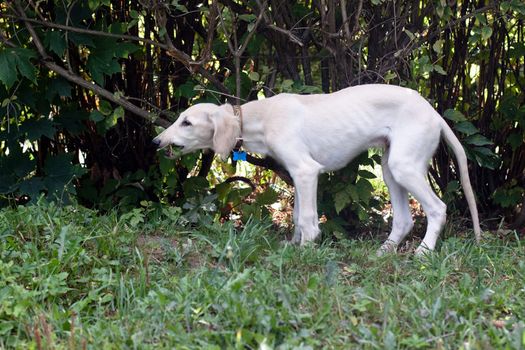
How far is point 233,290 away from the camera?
3645 millimetres

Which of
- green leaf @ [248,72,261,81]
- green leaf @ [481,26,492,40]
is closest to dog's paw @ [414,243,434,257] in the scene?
green leaf @ [481,26,492,40]

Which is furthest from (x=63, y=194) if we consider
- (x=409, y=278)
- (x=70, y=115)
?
(x=409, y=278)

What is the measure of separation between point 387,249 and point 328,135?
90cm

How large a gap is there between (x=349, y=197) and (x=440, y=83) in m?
1.34

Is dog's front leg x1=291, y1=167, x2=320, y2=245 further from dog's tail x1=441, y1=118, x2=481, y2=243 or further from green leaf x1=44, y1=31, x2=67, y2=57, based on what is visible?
green leaf x1=44, y1=31, x2=67, y2=57

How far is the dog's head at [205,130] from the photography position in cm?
529

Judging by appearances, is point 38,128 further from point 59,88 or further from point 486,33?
point 486,33

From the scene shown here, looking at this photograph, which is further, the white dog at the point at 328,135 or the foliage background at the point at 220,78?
the foliage background at the point at 220,78

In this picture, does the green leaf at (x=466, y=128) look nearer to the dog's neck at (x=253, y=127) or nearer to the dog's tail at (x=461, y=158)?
the dog's tail at (x=461, y=158)

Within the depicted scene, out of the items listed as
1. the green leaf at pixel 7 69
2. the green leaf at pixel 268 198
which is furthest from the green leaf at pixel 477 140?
the green leaf at pixel 7 69

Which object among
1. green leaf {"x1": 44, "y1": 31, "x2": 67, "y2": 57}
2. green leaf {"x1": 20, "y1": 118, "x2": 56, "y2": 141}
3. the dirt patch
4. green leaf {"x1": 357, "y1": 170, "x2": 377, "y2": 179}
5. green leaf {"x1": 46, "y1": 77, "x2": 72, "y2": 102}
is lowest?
green leaf {"x1": 357, "y1": 170, "x2": 377, "y2": 179}

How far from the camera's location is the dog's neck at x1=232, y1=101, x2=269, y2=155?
17.7 feet

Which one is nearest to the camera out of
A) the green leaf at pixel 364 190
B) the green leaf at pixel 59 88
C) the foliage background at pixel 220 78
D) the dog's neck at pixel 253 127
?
the dog's neck at pixel 253 127

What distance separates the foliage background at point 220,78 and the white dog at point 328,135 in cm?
36
